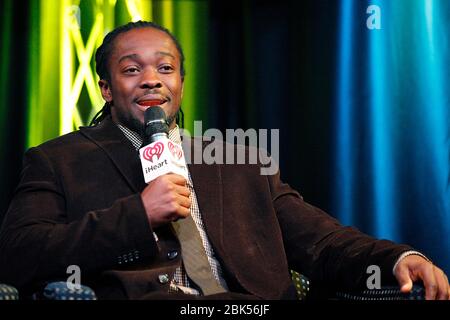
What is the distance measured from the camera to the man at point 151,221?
192cm

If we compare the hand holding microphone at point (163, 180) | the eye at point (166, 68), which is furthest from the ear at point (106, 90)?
the hand holding microphone at point (163, 180)

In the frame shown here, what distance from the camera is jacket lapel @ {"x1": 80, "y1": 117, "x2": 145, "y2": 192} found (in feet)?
7.12

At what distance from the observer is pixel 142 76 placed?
229 cm

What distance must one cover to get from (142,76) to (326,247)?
769mm

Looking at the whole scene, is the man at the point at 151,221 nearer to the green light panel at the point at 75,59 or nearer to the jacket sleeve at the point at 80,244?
the jacket sleeve at the point at 80,244

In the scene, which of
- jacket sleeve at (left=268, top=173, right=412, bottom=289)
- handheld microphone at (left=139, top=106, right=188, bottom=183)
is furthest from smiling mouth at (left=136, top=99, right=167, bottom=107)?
jacket sleeve at (left=268, top=173, right=412, bottom=289)

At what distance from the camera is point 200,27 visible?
3303mm

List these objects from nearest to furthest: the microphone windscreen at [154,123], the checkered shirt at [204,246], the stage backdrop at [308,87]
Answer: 1. the microphone windscreen at [154,123]
2. the checkered shirt at [204,246]
3. the stage backdrop at [308,87]

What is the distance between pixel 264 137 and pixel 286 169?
0.17 m

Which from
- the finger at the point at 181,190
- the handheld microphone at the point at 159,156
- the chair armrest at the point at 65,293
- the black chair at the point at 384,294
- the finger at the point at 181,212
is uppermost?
the handheld microphone at the point at 159,156

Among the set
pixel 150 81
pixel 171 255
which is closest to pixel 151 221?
pixel 171 255

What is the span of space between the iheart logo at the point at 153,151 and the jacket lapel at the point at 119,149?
0.29 m

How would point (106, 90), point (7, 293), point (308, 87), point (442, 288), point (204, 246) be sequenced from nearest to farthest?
point (7, 293)
point (442, 288)
point (204, 246)
point (106, 90)
point (308, 87)

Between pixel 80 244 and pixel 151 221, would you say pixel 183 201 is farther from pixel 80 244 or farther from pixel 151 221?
pixel 80 244
